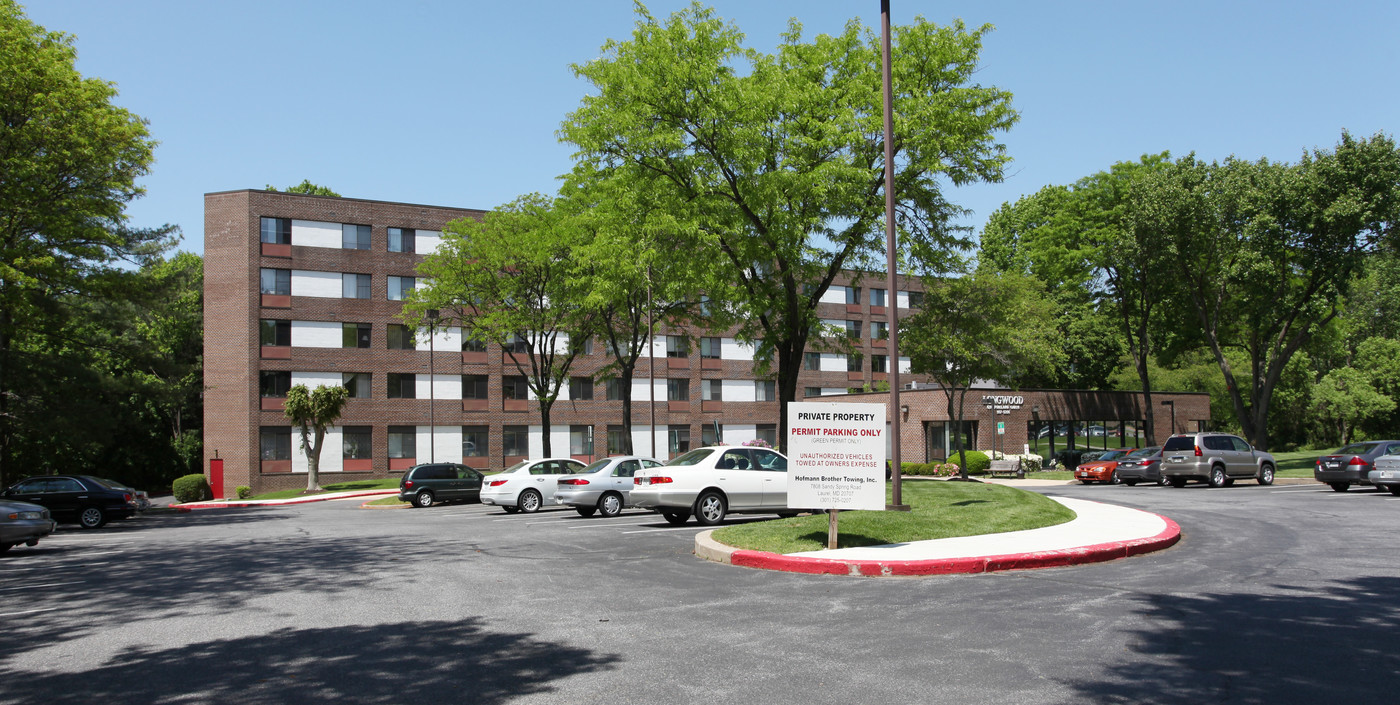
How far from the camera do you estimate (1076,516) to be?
16.8 meters

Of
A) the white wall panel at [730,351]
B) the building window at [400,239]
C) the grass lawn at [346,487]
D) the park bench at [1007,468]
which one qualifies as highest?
the building window at [400,239]

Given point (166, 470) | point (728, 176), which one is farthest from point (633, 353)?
point (166, 470)

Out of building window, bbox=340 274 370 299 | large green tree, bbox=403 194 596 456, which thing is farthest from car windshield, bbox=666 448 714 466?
building window, bbox=340 274 370 299

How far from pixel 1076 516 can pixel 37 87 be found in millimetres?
30870

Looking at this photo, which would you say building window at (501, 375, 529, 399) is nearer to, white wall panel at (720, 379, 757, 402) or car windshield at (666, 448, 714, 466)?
white wall panel at (720, 379, 757, 402)

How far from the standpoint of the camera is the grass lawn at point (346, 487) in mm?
48219

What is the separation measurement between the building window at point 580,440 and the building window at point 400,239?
15448 millimetres

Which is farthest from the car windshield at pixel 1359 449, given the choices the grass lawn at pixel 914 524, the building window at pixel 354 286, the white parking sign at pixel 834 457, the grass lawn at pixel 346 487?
the building window at pixel 354 286

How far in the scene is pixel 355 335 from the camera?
178ft

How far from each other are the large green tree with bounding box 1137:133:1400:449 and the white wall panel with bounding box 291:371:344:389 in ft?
145

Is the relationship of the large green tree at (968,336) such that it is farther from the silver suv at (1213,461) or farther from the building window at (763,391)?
the building window at (763,391)

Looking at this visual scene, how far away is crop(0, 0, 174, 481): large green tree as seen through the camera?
2672 cm

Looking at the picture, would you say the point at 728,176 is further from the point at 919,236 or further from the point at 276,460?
the point at 276,460

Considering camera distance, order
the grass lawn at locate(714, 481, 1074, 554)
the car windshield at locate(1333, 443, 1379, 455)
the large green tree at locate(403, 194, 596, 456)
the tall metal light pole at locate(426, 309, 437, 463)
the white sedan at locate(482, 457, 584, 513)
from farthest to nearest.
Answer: the tall metal light pole at locate(426, 309, 437, 463), the large green tree at locate(403, 194, 596, 456), the car windshield at locate(1333, 443, 1379, 455), the white sedan at locate(482, 457, 584, 513), the grass lawn at locate(714, 481, 1074, 554)
